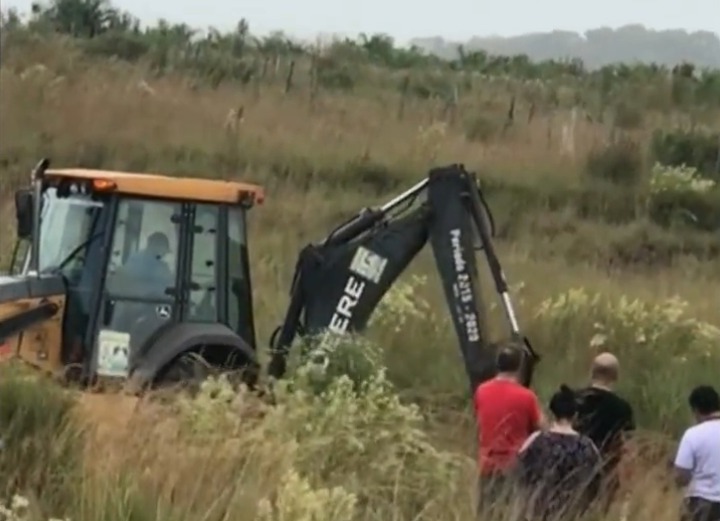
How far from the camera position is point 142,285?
12.9 m

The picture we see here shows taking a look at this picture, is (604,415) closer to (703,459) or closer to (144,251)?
(703,459)

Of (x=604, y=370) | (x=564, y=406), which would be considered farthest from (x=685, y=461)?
(x=564, y=406)

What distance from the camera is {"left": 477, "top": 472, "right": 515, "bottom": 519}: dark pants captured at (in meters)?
10.4

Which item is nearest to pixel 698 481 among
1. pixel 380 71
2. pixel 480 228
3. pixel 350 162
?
pixel 480 228

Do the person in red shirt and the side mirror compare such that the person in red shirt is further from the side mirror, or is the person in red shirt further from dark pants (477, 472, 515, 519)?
the side mirror

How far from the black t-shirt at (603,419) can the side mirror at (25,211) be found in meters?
3.70

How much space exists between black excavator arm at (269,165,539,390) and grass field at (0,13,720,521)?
56 centimetres

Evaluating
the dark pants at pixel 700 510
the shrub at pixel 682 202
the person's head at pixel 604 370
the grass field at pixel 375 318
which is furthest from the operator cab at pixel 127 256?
the shrub at pixel 682 202

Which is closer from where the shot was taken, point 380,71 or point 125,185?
point 125,185

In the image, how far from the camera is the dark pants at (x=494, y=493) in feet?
34.2

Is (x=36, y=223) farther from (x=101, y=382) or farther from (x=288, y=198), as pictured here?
(x=288, y=198)

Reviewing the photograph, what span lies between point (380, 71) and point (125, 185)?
3128 centimetres

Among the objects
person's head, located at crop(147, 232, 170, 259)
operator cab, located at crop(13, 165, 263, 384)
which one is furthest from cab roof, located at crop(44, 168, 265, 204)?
person's head, located at crop(147, 232, 170, 259)

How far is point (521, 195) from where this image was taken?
102 feet
